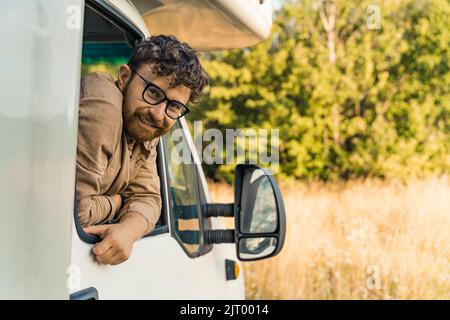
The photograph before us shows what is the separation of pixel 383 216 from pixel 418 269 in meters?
2.75

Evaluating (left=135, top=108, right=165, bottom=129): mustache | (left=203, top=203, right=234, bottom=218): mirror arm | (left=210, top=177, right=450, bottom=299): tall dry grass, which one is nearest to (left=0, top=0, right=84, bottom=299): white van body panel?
(left=135, top=108, right=165, bottom=129): mustache

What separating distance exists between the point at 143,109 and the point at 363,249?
680 centimetres

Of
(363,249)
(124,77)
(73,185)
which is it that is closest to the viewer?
(73,185)

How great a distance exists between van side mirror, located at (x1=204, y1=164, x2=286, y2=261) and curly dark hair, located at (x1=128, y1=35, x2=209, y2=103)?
1.66ft

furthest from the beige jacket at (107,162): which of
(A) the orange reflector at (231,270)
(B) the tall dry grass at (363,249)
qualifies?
(B) the tall dry grass at (363,249)

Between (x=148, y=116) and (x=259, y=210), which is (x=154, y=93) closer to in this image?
(x=148, y=116)

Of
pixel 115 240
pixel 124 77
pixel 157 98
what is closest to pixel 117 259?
pixel 115 240

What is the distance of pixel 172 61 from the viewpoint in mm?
2283

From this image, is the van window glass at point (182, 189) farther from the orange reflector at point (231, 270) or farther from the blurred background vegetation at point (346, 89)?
the blurred background vegetation at point (346, 89)

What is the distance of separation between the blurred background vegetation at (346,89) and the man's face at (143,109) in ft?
39.8

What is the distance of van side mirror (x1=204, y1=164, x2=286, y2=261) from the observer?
2.78m

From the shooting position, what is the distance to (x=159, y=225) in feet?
8.80

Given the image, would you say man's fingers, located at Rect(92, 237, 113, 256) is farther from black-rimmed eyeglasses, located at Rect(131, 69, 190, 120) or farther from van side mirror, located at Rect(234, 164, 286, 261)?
van side mirror, located at Rect(234, 164, 286, 261)
